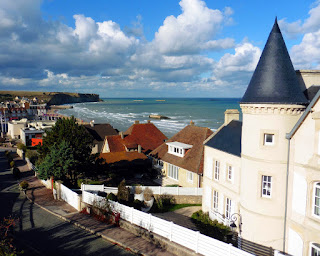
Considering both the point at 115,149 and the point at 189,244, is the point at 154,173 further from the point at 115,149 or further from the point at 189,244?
the point at 189,244

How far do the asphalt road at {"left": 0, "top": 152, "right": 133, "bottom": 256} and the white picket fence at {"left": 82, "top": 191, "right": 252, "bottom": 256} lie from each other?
2.07 meters

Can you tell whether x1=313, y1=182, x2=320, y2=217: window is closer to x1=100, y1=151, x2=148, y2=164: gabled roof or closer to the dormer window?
the dormer window

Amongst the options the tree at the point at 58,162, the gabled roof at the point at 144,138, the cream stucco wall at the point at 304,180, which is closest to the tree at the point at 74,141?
the tree at the point at 58,162

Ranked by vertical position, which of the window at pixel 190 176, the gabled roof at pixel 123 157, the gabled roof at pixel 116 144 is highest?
the gabled roof at pixel 116 144

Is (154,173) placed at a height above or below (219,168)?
below

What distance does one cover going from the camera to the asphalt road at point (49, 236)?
48.3ft

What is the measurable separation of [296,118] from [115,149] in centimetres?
2677

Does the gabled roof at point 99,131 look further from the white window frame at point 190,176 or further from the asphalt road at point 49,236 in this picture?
the asphalt road at point 49,236

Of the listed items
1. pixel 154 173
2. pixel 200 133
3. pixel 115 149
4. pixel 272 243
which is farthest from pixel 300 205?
pixel 115 149

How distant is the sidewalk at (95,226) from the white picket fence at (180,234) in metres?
0.81

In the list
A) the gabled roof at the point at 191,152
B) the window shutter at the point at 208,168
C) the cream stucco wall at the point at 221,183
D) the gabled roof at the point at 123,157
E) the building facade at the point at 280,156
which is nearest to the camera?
the building facade at the point at 280,156

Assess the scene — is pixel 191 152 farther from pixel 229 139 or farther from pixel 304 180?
pixel 304 180

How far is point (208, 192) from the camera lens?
68.7ft

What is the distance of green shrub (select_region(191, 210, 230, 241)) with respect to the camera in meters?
16.7
